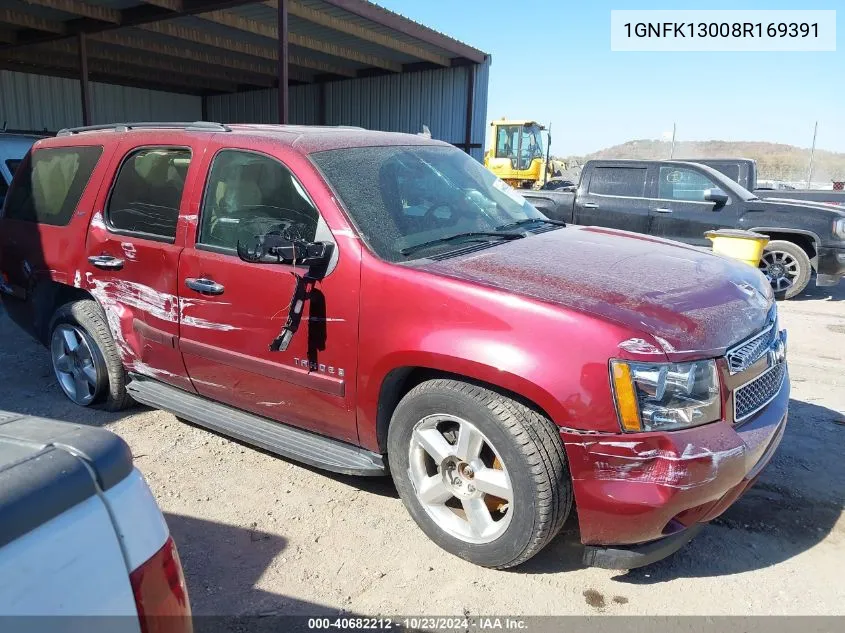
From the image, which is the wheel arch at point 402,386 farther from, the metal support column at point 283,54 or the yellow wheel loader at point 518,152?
the yellow wheel loader at point 518,152

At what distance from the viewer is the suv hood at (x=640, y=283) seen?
95.5 inches

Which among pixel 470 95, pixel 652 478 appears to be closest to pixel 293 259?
pixel 652 478

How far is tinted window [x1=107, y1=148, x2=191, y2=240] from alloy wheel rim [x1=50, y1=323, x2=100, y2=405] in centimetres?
96

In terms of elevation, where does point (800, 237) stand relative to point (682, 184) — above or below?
below

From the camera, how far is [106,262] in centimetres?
393

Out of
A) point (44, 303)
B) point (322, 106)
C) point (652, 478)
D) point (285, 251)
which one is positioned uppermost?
point (322, 106)

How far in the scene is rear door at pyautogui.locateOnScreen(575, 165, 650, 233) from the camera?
30.8ft

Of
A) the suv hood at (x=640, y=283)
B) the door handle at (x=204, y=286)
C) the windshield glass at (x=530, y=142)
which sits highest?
the windshield glass at (x=530, y=142)

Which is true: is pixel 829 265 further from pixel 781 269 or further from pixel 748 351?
pixel 748 351

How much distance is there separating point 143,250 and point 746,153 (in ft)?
286

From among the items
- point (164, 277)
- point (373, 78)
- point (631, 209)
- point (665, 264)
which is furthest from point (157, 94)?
point (665, 264)

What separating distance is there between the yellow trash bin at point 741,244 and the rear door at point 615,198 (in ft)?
5.42

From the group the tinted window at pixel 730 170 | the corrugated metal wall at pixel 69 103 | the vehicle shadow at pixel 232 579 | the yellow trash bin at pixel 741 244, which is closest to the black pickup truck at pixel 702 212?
the yellow trash bin at pixel 741 244

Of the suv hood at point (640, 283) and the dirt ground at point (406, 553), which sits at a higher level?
the suv hood at point (640, 283)
